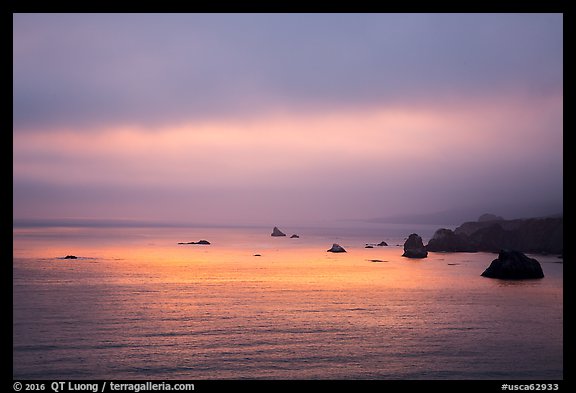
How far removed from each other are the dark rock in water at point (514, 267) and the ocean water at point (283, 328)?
2487 millimetres

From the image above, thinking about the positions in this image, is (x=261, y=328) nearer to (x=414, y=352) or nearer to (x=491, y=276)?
(x=414, y=352)

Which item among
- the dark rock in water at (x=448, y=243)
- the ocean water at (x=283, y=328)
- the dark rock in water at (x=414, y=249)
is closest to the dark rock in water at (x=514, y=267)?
the ocean water at (x=283, y=328)

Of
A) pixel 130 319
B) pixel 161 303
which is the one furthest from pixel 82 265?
pixel 130 319

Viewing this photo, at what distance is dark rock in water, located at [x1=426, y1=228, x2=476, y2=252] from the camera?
136 metres

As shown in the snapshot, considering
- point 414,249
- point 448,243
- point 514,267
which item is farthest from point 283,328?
point 448,243

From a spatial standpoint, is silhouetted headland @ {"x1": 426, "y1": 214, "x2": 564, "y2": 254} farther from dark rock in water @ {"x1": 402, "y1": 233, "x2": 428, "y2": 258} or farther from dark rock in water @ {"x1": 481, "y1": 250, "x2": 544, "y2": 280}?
dark rock in water @ {"x1": 481, "y1": 250, "x2": 544, "y2": 280}

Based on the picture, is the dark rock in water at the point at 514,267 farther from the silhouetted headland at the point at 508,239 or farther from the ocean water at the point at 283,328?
the silhouetted headland at the point at 508,239

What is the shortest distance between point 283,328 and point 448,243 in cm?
11539

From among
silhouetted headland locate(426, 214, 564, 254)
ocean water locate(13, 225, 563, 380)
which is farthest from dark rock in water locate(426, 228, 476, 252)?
ocean water locate(13, 225, 563, 380)

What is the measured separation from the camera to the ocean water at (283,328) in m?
23.9

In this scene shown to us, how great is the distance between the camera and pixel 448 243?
138 m
